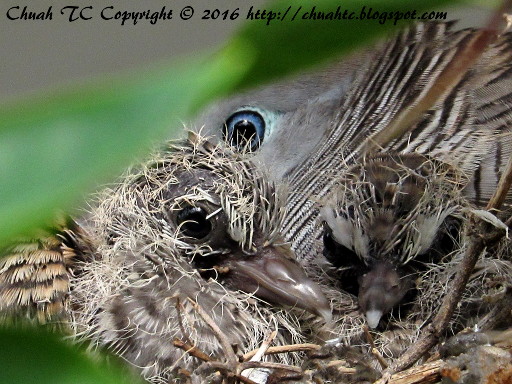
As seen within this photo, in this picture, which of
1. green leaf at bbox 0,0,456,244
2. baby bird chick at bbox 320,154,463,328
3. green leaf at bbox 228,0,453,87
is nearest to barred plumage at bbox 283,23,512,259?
baby bird chick at bbox 320,154,463,328

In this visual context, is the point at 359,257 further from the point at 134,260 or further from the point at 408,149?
the point at 134,260

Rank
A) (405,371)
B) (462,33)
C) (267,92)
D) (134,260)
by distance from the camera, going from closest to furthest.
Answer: (405,371)
(134,260)
(462,33)
(267,92)

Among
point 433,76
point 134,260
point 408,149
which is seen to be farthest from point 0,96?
point 433,76

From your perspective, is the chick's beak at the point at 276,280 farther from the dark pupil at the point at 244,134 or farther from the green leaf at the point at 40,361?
the green leaf at the point at 40,361

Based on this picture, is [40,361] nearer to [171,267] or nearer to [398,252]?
[171,267]

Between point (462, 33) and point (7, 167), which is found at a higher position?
point (462, 33)

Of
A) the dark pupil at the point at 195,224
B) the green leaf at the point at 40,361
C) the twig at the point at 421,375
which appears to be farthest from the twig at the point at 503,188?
the green leaf at the point at 40,361
